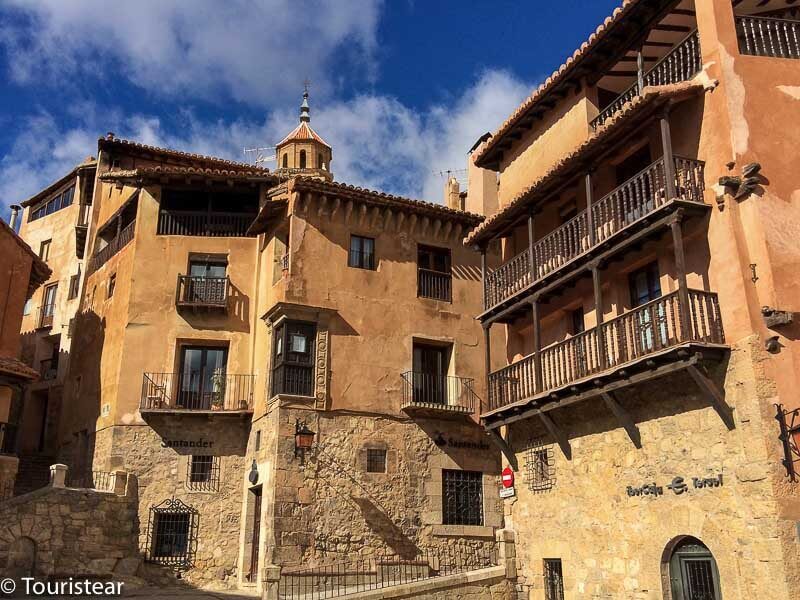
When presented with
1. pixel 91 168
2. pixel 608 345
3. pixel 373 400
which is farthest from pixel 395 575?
pixel 91 168

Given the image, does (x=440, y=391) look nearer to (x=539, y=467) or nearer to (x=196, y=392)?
(x=539, y=467)

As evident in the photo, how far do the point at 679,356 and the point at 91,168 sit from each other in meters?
30.6

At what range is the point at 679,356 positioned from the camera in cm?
1285

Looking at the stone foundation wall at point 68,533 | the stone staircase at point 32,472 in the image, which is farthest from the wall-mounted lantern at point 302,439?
the stone staircase at point 32,472

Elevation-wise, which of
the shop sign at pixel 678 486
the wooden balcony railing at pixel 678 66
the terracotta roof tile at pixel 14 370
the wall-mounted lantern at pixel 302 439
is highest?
the wooden balcony railing at pixel 678 66

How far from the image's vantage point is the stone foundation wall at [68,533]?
19.2 m

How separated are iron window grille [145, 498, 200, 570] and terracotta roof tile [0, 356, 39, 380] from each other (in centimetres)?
516

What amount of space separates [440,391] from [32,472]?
14.7 meters

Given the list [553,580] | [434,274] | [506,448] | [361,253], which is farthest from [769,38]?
[361,253]

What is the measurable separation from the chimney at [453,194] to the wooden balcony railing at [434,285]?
7.20 m

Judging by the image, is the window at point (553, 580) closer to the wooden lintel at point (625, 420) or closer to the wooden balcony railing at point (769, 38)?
the wooden lintel at point (625, 420)

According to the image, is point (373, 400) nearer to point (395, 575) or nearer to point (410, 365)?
point (410, 365)

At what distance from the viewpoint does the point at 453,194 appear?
31.2m

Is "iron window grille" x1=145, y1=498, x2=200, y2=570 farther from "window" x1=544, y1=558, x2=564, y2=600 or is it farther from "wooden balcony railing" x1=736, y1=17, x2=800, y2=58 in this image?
"wooden balcony railing" x1=736, y1=17, x2=800, y2=58
